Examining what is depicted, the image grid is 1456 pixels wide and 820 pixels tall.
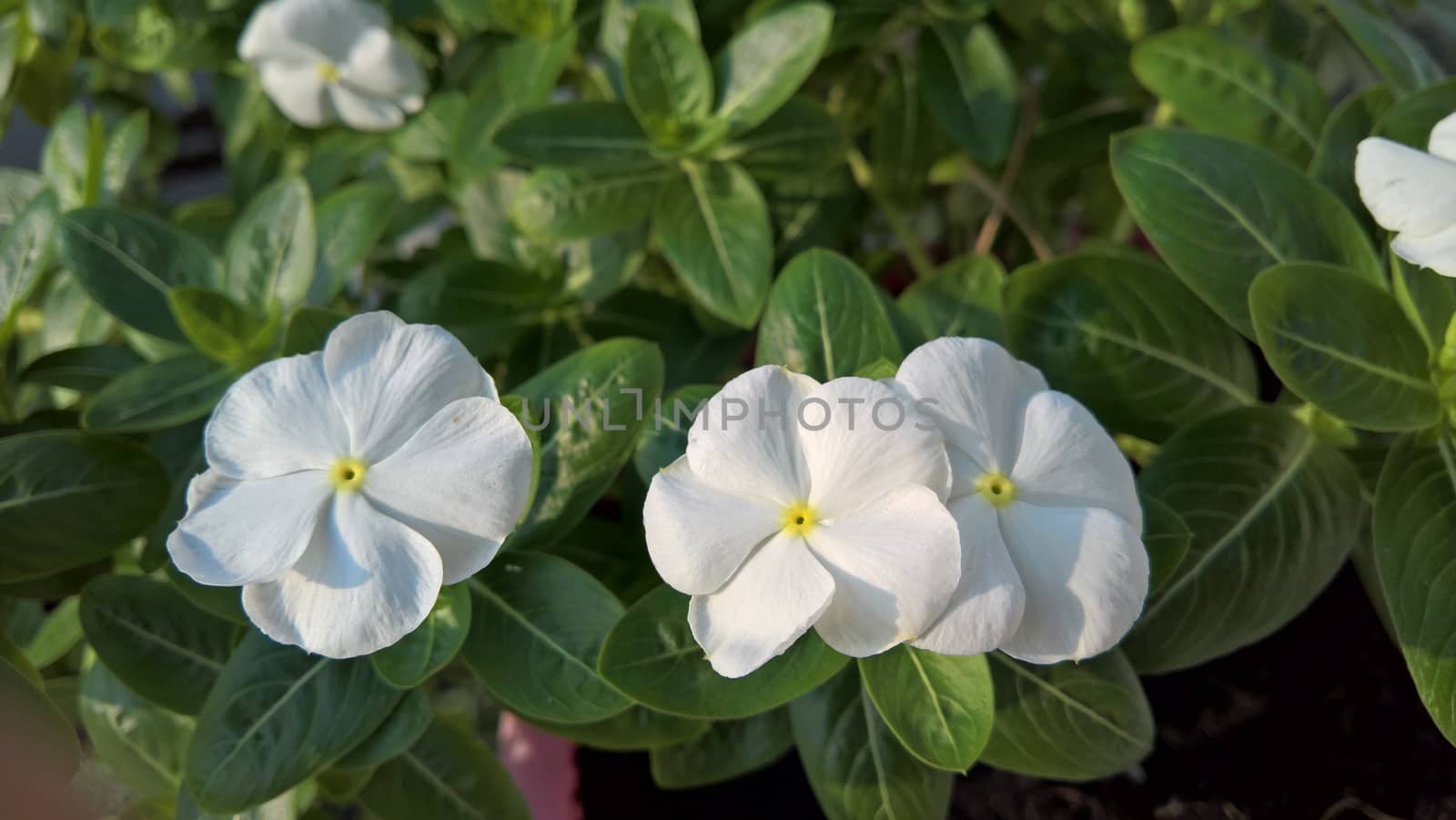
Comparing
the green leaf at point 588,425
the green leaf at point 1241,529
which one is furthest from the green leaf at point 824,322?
the green leaf at point 1241,529

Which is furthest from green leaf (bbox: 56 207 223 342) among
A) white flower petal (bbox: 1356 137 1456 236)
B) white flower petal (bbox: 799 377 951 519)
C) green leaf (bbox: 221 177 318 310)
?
white flower petal (bbox: 1356 137 1456 236)

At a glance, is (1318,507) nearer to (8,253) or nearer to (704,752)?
(704,752)

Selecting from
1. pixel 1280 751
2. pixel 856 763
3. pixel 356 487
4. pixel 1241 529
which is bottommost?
pixel 1280 751

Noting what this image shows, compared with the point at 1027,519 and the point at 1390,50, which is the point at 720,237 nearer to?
the point at 1027,519

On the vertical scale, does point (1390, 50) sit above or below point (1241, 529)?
above

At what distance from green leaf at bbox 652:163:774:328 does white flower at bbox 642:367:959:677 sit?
0.22 meters

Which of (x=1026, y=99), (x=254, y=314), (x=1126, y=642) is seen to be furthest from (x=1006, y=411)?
(x=1026, y=99)

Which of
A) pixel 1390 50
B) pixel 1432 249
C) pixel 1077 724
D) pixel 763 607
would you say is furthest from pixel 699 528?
pixel 1390 50

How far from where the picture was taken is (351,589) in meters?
0.43

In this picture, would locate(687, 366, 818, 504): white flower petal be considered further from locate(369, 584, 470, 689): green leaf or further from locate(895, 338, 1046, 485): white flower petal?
locate(369, 584, 470, 689): green leaf

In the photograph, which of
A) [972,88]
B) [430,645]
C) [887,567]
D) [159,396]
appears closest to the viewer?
[887,567]

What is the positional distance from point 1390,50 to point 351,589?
733 millimetres

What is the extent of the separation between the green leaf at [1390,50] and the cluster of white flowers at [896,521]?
0.42m

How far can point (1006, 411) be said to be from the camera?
1.47 ft
